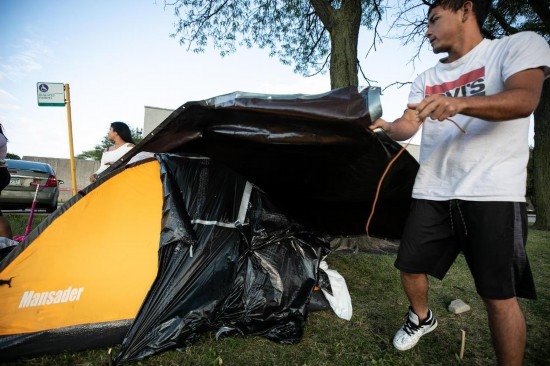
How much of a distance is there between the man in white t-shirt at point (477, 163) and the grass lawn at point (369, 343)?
0.61 feet

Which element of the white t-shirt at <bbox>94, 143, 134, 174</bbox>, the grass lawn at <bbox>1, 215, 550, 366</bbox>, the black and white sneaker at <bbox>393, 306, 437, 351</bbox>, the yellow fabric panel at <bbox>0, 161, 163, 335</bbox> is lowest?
the grass lawn at <bbox>1, 215, 550, 366</bbox>

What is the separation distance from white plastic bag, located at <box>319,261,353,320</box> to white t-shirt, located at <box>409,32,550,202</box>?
0.97 m

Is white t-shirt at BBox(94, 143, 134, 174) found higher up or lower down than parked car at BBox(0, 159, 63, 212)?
higher up

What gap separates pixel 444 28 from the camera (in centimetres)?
145

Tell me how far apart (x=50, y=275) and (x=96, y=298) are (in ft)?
0.92

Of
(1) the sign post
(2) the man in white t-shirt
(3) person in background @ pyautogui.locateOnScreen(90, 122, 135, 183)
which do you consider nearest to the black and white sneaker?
(2) the man in white t-shirt

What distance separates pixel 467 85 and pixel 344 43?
318 centimetres

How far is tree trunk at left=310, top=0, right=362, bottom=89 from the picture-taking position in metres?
4.07

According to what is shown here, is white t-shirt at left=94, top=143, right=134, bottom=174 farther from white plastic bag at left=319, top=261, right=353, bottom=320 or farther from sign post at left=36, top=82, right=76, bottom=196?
white plastic bag at left=319, top=261, right=353, bottom=320

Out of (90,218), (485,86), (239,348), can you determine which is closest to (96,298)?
(90,218)

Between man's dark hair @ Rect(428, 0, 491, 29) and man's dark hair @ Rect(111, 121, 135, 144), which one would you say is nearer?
man's dark hair @ Rect(428, 0, 491, 29)

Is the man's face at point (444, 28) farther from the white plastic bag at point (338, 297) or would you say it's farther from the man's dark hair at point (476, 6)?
the white plastic bag at point (338, 297)

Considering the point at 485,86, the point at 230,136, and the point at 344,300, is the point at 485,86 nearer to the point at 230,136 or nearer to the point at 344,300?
the point at 230,136

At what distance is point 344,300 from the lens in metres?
2.06
